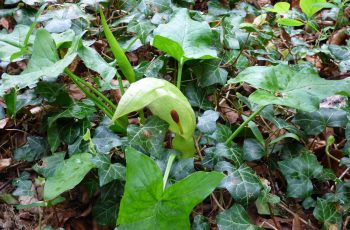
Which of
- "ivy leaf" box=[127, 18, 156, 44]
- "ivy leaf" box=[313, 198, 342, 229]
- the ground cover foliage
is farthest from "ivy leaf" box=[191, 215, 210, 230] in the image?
"ivy leaf" box=[127, 18, 156, 44]

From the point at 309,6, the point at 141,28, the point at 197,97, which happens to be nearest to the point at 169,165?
the point at 197,97

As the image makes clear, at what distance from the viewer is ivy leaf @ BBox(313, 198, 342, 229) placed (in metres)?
1.02

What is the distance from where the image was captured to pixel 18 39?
1.33 meters

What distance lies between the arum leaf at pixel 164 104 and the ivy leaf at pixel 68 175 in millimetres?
170

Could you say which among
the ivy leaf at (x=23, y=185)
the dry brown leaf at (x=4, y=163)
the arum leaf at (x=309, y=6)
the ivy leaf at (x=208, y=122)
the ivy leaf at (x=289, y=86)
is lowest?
the dry brown leaf at (x=4, y=163)

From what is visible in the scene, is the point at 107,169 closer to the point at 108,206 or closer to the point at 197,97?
the point at 108,206

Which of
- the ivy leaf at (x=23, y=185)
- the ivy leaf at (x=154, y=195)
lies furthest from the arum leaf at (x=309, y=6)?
the ivy leaf at (x=23, y=185)

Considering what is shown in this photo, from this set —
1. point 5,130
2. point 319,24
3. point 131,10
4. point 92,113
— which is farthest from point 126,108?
point 319,24

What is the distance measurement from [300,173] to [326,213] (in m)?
0.12

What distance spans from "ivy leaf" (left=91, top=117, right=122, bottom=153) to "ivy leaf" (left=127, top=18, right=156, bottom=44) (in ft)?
1.14

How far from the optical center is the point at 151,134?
1056mm

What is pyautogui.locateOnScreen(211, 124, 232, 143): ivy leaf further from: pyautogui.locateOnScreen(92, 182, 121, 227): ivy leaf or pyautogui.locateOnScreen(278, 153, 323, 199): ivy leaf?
pyautogui.locateOnScreen(92, 182, 121, 227): ivy leaf

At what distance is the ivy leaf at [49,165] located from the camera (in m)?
1.13

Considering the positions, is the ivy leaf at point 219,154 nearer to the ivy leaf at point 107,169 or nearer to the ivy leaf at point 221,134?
the ivy leaf at point 221,134
